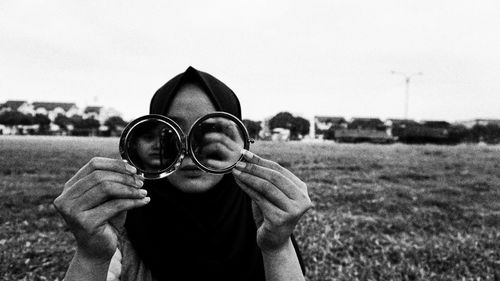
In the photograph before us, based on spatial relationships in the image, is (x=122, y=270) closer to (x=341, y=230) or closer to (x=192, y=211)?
(x=192, y=211)

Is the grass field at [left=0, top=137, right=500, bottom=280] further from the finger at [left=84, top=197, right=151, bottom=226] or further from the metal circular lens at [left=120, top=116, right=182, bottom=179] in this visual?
the finger at [left=84, top=197, right=151, bottom=226]

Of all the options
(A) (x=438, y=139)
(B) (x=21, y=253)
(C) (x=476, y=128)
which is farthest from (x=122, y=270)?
(C) (x=476, y=128)

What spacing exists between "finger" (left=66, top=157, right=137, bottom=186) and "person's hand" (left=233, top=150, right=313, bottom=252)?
631 mm

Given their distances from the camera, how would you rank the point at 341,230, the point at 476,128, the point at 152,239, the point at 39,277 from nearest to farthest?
the point at 152,239, the point at 39,277, the point at 341,230, the point at 476,128

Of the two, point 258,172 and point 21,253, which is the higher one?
point 258,172

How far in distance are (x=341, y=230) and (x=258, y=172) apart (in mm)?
6693

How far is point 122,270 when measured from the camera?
9.09 ft

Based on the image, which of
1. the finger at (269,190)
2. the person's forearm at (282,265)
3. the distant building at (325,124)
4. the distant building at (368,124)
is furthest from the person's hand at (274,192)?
the distant building at (368,124)

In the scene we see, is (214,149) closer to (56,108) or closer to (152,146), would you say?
(152,146)

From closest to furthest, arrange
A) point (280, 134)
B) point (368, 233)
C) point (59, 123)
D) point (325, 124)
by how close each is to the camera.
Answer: point (368, 233) < point (59, 123) < point (280, 134) < point (325, 124)

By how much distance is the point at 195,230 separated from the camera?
10.1 feet

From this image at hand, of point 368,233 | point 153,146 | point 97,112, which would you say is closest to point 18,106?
point 97,112

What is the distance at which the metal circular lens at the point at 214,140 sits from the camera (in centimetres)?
256

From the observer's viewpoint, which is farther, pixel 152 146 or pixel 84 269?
pixel 152 146
